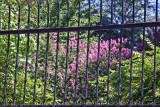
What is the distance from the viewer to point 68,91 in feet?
29.5

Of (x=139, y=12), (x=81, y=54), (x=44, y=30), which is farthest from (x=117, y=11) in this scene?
(x=44, y=30)

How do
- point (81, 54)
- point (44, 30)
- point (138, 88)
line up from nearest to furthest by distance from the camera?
point (44, 30) < point (138, 88) < point (81, 54)

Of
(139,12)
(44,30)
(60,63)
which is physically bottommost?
(60,63)

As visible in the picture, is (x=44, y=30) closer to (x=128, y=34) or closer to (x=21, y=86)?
(x=21, y=86)

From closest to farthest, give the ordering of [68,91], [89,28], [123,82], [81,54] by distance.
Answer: [89,28] → [123,82] → [68,91] → [81,54]

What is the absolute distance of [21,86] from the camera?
6520mm

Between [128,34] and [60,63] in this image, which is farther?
[128,34]

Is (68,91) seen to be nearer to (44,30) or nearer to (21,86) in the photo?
(21,86)

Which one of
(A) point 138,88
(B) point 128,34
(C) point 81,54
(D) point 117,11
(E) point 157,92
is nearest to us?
(E) point 157,92

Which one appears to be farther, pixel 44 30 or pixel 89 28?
pixel 44 30

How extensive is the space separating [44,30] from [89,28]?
0.58 metres

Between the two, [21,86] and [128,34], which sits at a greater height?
[128,34]

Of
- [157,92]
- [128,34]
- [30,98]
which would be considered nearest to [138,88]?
[157,92]

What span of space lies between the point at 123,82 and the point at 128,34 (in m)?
11.3
